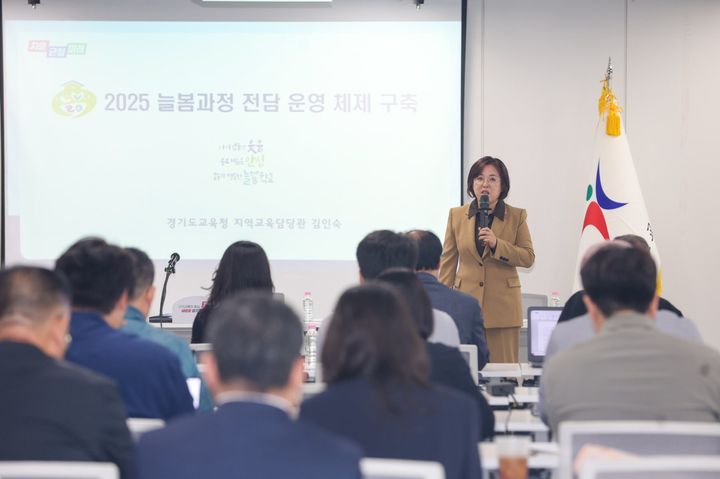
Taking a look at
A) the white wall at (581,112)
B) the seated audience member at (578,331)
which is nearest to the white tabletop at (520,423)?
the seated audience member at (578,331)

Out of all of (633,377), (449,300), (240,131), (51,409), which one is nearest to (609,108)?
(240,131)

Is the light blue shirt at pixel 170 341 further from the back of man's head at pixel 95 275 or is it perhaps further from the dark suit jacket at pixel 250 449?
the dark suit jacket at pixel 250 449

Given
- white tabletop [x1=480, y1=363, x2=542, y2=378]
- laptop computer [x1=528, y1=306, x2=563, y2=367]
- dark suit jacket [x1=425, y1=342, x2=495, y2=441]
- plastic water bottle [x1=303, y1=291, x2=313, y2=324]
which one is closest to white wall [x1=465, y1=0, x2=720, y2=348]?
plastic water bottle [x1=303, y1=291, x2=313, y2=324]

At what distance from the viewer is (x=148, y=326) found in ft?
9.95

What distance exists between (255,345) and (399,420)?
49 centimetres

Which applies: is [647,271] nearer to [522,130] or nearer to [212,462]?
[212,462]

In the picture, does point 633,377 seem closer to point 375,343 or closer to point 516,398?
point 375,343

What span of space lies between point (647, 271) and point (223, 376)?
1372 mm

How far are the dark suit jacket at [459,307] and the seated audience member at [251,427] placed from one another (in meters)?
2.32

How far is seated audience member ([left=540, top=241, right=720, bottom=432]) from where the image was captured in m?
2.25

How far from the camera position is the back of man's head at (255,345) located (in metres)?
1.49

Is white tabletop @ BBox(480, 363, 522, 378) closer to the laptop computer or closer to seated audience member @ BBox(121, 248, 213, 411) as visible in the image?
the laptop computer

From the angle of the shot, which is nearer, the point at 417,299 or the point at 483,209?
the point at 417,299

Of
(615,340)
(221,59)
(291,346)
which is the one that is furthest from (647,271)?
(221,59)
